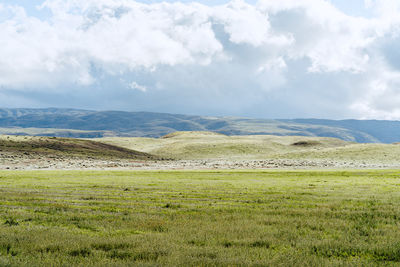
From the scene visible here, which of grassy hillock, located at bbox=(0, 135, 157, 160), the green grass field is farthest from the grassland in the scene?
the green grass field

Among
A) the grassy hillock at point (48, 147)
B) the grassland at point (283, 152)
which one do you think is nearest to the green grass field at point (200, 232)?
the grassland at point (283, 152)

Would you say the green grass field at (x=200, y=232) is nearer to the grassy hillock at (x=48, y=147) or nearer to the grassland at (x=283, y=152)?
the grassland at (x=283, y=152)

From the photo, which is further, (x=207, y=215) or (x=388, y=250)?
(x=207, y=215)

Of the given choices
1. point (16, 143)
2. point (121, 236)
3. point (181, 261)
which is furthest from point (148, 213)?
point (16, 143)

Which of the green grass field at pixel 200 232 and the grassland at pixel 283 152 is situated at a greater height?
the green grass field at pixel 200 232

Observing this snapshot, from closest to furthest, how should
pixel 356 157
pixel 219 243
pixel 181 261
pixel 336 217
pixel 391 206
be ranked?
pixel 181 261 → pixel 219 243 → pixel 336 217 → pixel 391 206 → pixel 356 157

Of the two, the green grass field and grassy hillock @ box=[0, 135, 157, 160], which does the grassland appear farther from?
the green grass field

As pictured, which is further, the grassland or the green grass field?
the grassland

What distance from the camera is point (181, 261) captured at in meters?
9.38

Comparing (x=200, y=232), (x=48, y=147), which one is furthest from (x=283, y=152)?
(x=200, y=232)

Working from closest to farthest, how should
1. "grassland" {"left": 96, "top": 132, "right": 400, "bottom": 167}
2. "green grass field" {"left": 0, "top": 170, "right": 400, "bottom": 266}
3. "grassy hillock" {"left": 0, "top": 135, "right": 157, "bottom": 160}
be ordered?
"green grass field" {"left": 0, "top": 170, "right": 400, "bottom": 266}
"grassy hillock" {"left": 0, "top": 135, "right": 157, "bottom": 160}
"grassland" {"left": 96, "top": 132, "right": 400, "bottom": 167}

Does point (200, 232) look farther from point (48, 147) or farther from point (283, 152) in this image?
point (283, 152)

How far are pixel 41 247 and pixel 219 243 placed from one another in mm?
5826

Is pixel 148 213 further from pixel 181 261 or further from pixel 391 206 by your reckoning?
pixel 391 206
